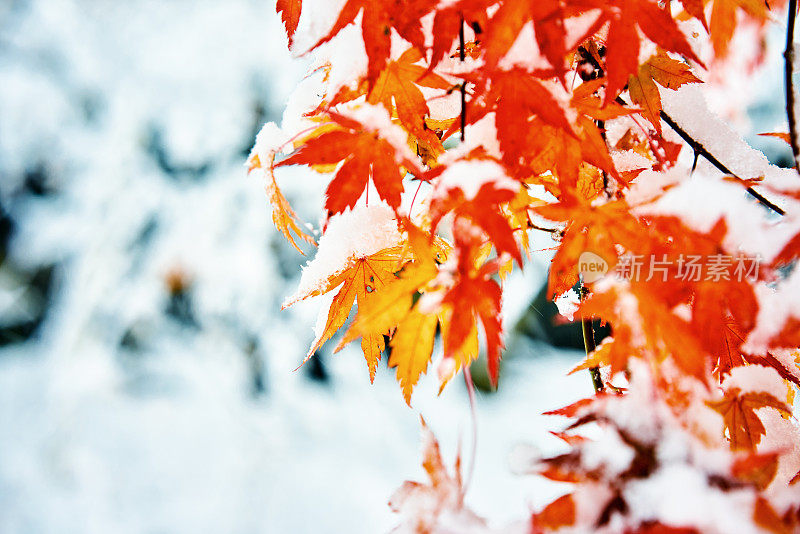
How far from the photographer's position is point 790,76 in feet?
1.74

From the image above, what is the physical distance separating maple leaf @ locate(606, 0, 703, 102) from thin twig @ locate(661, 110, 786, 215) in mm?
239

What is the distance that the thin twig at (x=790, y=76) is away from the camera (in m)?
0.52

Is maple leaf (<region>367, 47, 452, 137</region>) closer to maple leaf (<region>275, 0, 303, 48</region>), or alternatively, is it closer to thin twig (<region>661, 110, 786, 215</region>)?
maple leaf (<region>275, 0, 303, 48</region>)

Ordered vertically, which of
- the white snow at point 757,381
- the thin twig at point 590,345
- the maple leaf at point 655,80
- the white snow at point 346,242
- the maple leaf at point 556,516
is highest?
the maple leaf at point 655,80

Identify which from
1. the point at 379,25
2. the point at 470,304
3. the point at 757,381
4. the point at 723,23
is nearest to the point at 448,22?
the point at 379,25

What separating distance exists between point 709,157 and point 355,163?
50 centimetres

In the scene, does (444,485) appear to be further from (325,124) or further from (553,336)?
(553,336)

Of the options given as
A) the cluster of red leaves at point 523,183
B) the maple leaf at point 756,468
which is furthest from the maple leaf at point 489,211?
the maple leaf at point 756,468

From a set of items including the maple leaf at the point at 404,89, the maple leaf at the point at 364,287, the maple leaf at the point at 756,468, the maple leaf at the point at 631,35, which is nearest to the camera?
the maple leaf at the point at 756,468

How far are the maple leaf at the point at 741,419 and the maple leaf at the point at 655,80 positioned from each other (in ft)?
1.15

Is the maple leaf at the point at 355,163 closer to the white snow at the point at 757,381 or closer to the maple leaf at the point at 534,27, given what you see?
Result: the maple leaf at the point at 534,27

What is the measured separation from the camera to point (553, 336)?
8.58ft

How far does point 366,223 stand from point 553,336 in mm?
2188

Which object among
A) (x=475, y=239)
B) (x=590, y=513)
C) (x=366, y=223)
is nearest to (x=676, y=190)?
(x=475, y=239)
